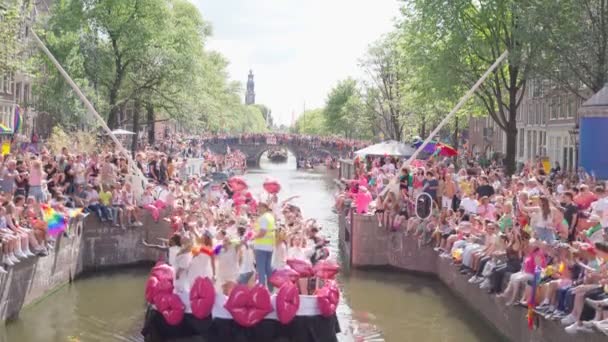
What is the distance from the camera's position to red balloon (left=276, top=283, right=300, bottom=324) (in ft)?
45.9

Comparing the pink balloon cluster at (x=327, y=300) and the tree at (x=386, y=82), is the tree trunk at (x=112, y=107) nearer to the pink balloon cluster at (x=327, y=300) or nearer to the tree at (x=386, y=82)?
the tree at (x=386, y=82)

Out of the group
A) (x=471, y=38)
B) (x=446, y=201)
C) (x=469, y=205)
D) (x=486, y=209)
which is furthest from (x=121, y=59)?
(x=486, y=209)

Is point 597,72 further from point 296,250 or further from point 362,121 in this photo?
point 362,121

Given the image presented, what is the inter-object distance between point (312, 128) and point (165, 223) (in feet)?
390

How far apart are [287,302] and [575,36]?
19.7 m

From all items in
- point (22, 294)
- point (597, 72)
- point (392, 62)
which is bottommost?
point (22, 294)

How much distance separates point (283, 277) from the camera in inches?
557

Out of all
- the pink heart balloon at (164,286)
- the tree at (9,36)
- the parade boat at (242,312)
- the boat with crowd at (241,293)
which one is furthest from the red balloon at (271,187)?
the tree at (9,36)

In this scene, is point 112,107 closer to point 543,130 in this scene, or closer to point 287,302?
point 543,130

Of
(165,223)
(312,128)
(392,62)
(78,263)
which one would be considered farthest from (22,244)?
(312,128)

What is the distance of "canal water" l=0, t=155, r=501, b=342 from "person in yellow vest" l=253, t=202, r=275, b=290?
3195 mm

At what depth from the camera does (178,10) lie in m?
55.4

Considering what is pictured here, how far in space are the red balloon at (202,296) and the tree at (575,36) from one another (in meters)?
19.6

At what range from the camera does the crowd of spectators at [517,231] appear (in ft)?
41.9
